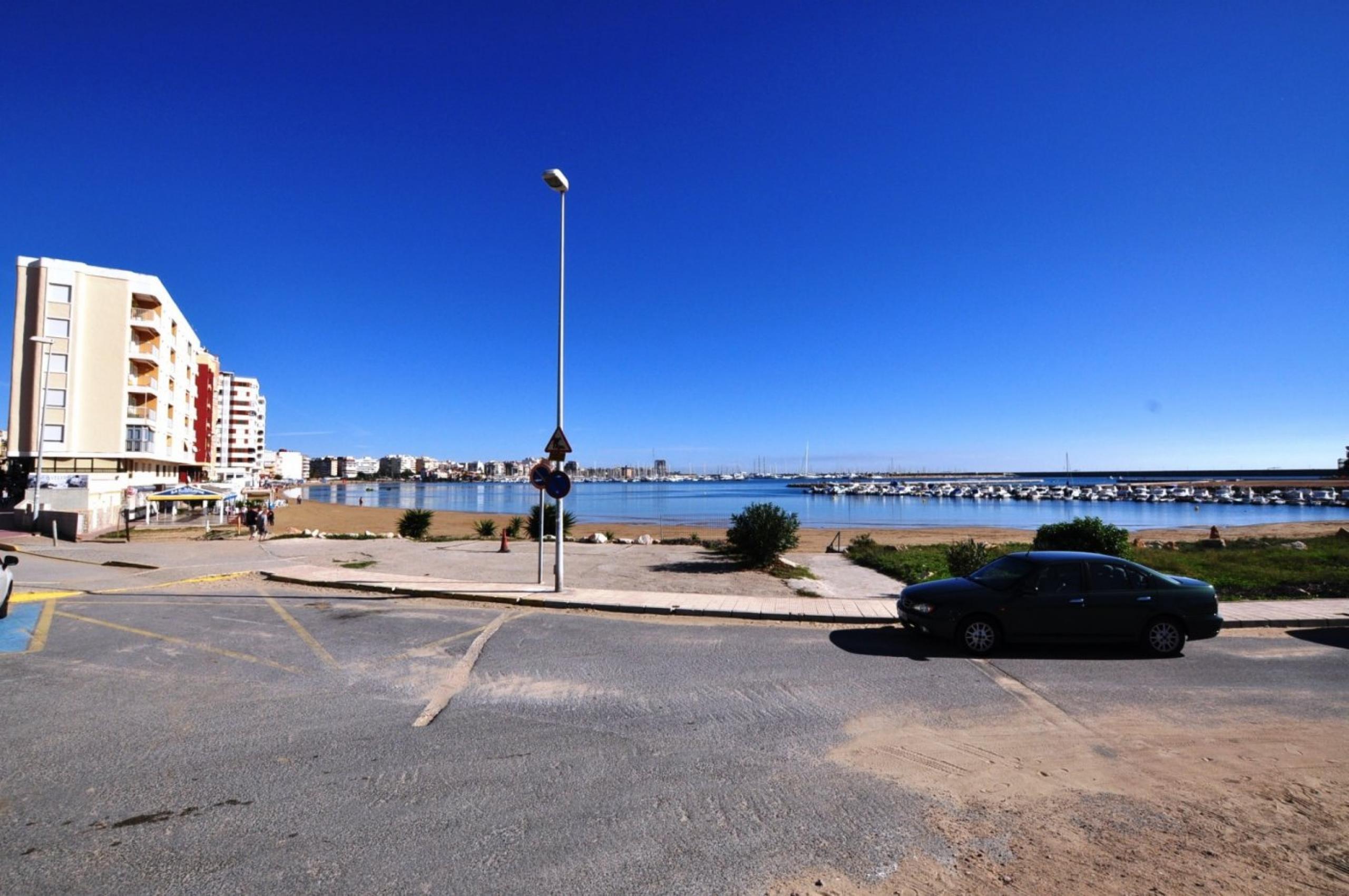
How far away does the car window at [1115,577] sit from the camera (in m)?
8.99

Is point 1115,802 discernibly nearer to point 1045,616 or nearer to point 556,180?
point 1045,616

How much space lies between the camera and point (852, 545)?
2434 centimetres

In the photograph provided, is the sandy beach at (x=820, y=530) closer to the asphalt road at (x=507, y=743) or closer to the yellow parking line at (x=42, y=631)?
the asphalt road at (x=507, y=743)

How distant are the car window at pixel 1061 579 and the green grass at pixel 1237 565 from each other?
5.28 m

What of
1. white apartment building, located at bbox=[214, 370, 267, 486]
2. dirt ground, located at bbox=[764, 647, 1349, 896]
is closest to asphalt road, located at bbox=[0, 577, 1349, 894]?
dirt ground, located at bbox=[764, 647, 1349, 896]

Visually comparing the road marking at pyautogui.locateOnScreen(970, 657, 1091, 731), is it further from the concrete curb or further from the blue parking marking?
the blue parking marking

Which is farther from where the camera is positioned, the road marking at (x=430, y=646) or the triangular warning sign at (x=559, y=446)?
the triangular warning sign at (x=559, y=446)

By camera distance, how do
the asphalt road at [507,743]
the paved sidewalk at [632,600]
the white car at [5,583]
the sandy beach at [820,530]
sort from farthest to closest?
1. the sandy beach at [820,530]
2. the paved sidewalk at [632,600]
3. the white car at [5,583]
4. the asphalt road at [507,743]

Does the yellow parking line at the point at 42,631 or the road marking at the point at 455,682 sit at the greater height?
the yellow parking line at the point at 42,631

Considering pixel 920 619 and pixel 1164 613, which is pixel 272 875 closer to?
pixel 920 619

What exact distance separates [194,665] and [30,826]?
4.19 m

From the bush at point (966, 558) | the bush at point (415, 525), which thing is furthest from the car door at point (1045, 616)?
the bush at point (415, 525)

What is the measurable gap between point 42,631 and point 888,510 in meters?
80.0

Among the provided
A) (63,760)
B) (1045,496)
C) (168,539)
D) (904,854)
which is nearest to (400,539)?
(168,539)
